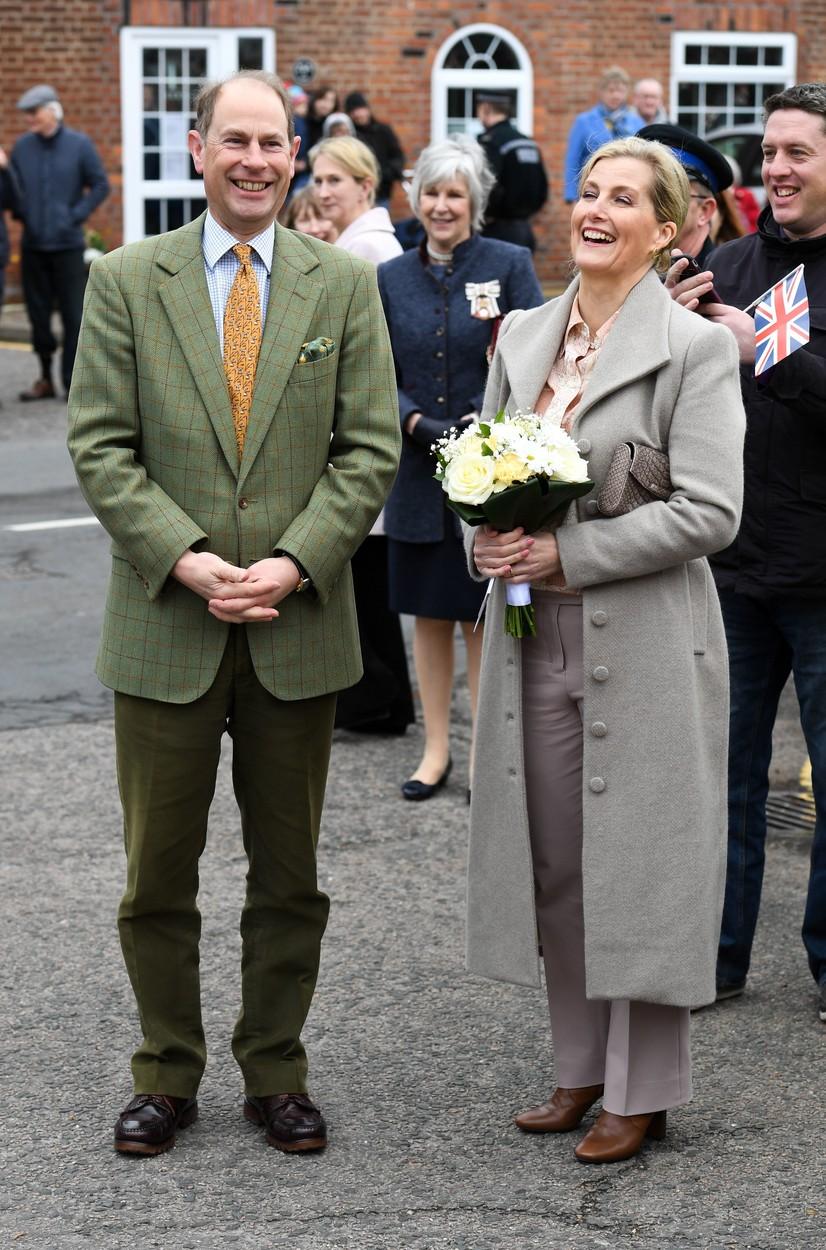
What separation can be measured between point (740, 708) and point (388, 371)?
4.63 ft

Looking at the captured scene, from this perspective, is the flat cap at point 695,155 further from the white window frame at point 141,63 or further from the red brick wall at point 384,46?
the white window frame at point 141,63

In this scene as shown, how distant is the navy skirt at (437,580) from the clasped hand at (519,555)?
2496mm

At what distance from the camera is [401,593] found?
21.9 feet

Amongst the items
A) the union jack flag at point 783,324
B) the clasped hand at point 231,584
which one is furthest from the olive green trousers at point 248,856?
the union jack flag at point 783,324

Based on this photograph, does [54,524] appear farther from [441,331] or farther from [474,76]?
[474,76]

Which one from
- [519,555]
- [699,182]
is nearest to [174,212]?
[699,182]

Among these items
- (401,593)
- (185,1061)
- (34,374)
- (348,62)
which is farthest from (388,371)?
(348,62)

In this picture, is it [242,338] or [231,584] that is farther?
[242,338]

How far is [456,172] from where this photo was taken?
6375 millimetres

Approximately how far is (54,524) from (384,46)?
12.1 m

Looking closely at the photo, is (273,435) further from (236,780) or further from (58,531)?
(58,531)

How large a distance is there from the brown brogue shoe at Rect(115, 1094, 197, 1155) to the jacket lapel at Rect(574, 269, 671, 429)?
1.71 meters

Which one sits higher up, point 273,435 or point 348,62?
point 348,62

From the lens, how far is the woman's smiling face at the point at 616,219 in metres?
3.87
